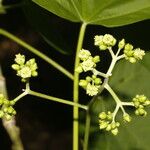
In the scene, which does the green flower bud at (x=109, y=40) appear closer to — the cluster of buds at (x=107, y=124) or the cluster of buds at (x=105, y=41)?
the cluster of buds at (x=105, y=41)

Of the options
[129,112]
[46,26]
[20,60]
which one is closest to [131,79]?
[129,112]

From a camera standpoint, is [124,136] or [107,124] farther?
[124,136]

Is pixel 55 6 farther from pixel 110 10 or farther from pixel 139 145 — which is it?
pixel 139 145

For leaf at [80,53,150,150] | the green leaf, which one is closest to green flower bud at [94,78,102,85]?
the green leaf

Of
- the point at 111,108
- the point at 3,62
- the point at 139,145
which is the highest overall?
the point at 3,62

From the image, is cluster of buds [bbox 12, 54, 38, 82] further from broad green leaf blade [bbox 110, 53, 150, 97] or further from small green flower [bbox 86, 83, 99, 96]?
broad green leaf blade [bbox 110, 53, 150, 97]

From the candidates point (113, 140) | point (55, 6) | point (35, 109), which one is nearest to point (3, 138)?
point (35, 109)

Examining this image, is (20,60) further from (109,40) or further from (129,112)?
(129,112)

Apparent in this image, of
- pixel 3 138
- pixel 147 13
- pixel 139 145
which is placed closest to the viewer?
pixel 147 13
